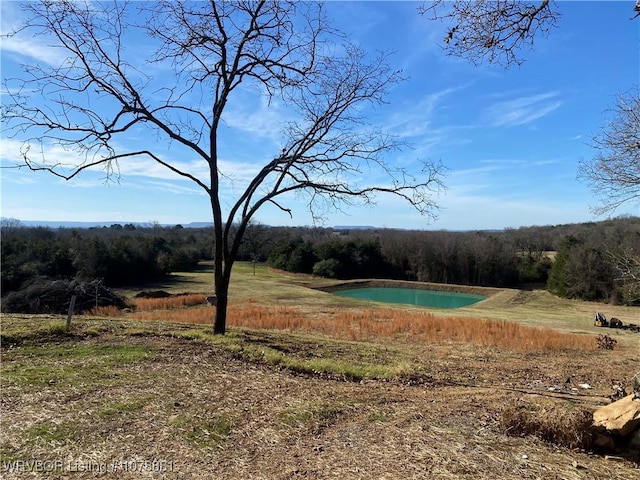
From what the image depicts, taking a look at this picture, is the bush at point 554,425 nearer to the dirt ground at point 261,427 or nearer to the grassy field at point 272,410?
the grassy field at point 272,410

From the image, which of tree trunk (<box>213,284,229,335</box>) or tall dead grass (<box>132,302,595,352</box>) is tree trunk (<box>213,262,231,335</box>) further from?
tall dead grass (<box>132,302,595,352</box>)

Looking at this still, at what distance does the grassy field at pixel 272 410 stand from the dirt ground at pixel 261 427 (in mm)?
18

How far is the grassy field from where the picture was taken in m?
3.62

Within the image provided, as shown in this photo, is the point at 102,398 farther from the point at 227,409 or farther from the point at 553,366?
the point at 553,366

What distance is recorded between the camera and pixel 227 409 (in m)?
4.79

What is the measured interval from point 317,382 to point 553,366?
19.0 ft

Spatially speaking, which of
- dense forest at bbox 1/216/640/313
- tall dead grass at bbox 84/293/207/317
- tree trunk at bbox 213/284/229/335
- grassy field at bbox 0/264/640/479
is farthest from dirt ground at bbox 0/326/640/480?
dense forest at bbox 1/216/640/313

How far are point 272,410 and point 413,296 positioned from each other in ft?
140

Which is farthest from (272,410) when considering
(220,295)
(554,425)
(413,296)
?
(413,296)

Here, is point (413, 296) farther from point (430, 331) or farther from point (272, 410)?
point (272, 410)

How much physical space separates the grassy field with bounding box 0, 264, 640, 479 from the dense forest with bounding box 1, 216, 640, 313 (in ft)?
88.6

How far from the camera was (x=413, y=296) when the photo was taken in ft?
151

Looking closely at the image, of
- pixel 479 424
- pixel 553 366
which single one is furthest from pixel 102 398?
pixel 553 366

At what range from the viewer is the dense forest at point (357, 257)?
36.2 meters
